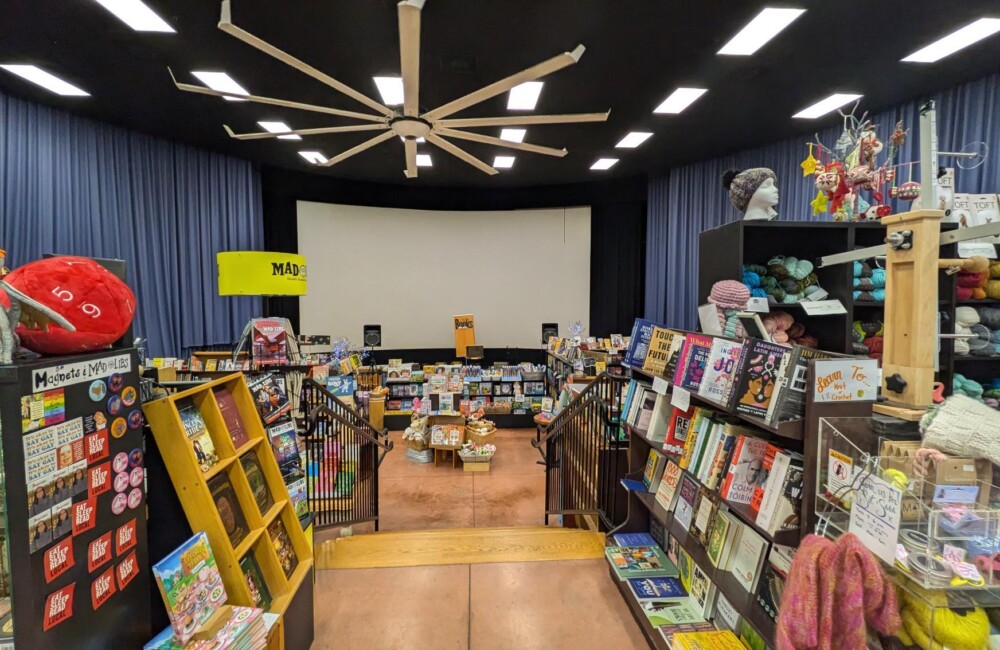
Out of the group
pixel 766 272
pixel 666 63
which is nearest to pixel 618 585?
pixel 766 272

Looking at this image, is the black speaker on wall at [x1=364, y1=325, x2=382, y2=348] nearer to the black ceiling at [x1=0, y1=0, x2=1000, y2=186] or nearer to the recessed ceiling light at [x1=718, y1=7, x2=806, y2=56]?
the black ceiling at [x1=0, y1=0, x2=1000, y2=186]

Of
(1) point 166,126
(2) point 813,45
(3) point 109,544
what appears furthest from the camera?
(1) point 166,126

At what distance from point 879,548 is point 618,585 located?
166 centimetres

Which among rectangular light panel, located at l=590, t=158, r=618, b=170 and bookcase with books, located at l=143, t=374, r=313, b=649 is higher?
rectangular light panel, located at l=590, t=158, r=618, b=170

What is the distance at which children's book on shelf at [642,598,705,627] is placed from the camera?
6.38ft

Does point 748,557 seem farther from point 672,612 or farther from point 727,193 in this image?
point 727,193

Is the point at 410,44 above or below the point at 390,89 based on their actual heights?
below

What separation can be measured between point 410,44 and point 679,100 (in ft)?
10.2

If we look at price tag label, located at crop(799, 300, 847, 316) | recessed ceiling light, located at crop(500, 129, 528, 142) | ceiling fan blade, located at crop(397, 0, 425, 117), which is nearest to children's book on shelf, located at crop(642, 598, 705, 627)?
price tag label, located at crop(799, 300, 847, 316)

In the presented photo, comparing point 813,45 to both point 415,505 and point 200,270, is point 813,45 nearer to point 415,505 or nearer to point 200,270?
point 415,505

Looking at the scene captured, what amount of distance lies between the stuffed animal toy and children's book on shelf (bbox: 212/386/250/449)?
584 millimetres

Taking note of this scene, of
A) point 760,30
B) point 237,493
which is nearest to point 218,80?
point 237,493

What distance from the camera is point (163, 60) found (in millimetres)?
3320

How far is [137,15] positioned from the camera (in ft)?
9.05
